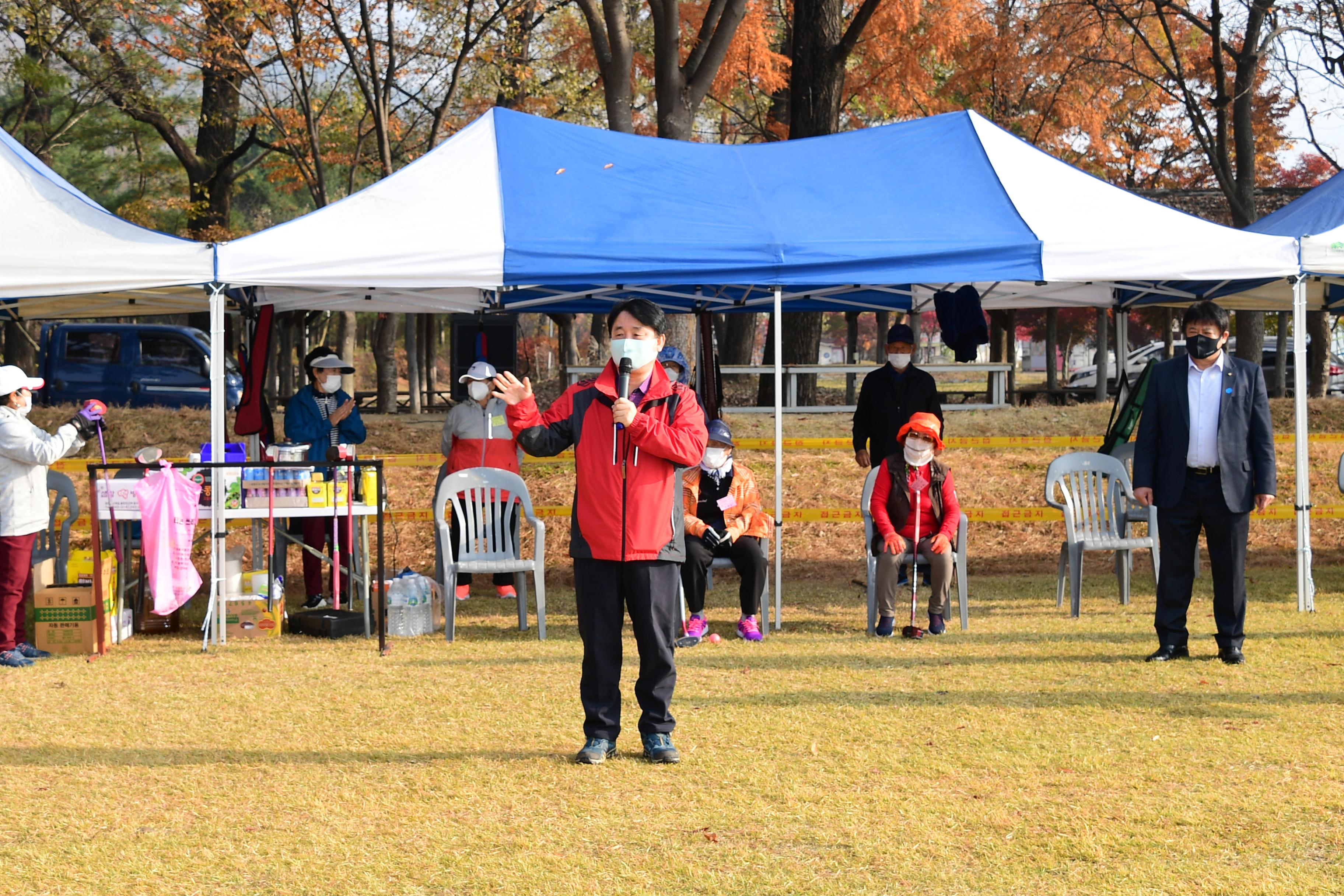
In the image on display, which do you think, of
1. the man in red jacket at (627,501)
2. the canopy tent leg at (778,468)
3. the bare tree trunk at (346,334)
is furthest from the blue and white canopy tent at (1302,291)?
the bare tree trunk at (346,334)

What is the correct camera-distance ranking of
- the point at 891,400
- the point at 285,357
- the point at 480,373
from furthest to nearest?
the point at 285,357 < the point at 891,400 < the point at 480,373

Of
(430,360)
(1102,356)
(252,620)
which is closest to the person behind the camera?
(252,620)

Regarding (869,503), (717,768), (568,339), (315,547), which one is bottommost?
(717,768)

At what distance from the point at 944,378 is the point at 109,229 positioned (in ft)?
131

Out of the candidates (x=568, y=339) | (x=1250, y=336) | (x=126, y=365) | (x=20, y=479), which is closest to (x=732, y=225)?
(x=20, y=479)

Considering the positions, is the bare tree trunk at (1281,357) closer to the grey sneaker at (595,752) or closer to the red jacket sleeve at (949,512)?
the red jacket sleeve at (949,512)

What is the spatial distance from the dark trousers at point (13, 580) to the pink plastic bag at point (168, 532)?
23.5 inches

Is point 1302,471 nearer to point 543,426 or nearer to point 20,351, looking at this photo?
point 543,426

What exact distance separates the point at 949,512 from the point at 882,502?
0.39 metres

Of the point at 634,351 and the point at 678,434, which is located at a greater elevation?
the point at 634,351

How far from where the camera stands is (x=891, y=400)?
8586 millimetres

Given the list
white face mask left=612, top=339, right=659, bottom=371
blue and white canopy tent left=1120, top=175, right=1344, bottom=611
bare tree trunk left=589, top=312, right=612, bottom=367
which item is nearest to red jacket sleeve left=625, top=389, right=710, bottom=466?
white face mask left=612, top=339, right=659, bottom=371

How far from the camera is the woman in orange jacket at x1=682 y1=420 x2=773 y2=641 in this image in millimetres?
7348

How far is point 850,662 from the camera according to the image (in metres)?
6.88
